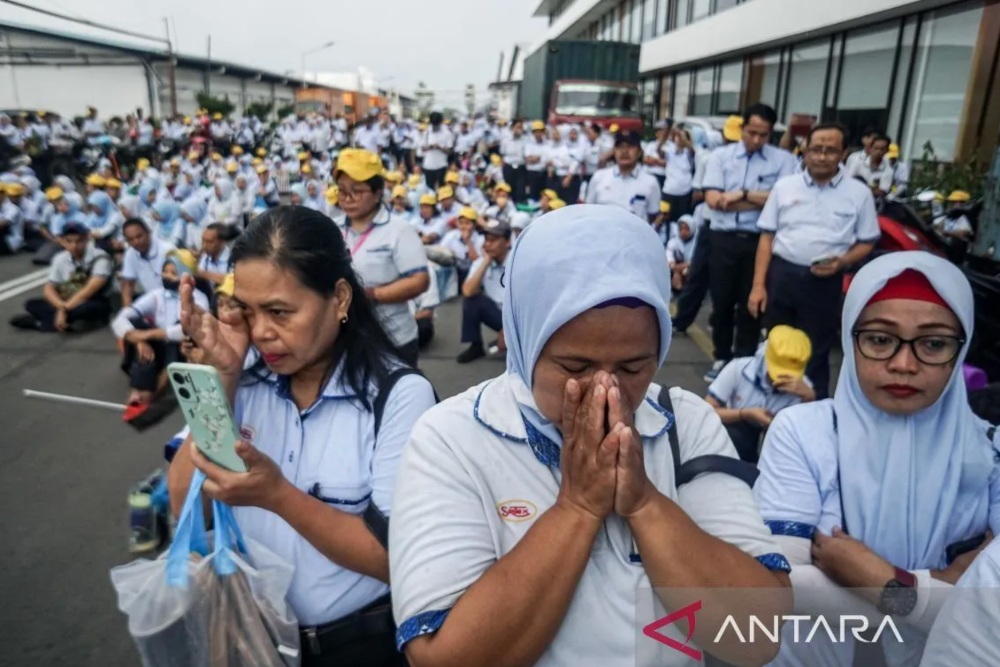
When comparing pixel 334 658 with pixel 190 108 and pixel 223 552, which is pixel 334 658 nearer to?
pixel 223 552

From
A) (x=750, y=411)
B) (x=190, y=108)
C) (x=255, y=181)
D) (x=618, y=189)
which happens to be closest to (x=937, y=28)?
(x=618, y=189)

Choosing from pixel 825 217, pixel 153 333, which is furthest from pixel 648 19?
pixel 153 333

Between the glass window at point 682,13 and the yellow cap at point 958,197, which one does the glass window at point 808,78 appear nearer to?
the glass window at point 682,13

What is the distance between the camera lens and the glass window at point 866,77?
12.1 metres

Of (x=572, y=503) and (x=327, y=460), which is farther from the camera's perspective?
(x=327, y=460)

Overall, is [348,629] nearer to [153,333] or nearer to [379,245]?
[379,245]

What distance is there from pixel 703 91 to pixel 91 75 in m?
25.1

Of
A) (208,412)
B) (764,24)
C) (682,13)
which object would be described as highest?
(682,13)

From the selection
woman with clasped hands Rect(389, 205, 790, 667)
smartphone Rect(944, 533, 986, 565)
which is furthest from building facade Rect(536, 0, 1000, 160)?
woman with clasped hands Rect(389, 205, 790, 667)

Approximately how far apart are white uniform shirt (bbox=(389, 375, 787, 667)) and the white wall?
11.6 meters

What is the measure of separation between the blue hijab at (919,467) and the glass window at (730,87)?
710 inches

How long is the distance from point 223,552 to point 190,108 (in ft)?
125

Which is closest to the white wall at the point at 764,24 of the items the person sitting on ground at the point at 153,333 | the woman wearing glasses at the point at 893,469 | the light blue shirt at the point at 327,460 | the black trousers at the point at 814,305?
the black trousers at the point at 814,305

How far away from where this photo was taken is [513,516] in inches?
40.6
